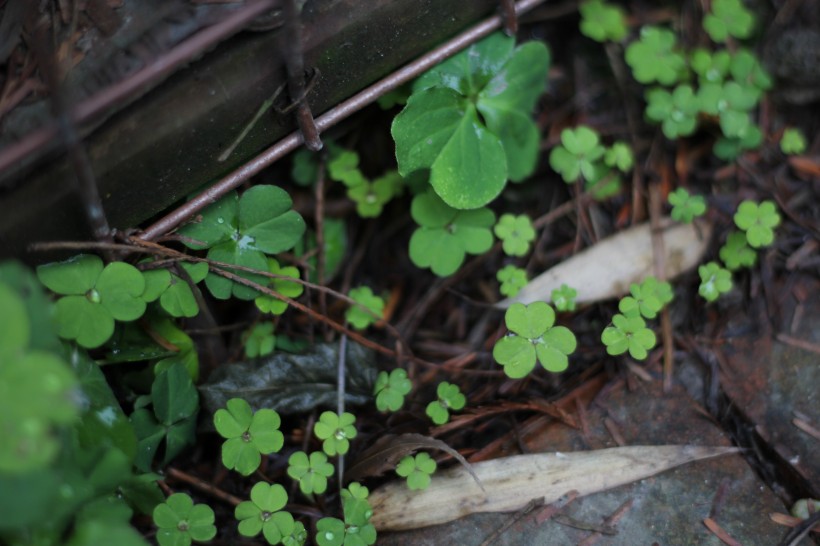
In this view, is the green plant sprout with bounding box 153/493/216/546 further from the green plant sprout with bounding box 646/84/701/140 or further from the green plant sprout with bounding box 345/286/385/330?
the green plant sprout with bounding box 646/84/701/140

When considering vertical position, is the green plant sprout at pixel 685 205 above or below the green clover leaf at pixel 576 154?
below

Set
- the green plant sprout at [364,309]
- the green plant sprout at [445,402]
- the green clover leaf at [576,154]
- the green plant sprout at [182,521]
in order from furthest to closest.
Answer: the green clover leaf at [576,154], the green plant sprout at [364,309], the green plant sprout at [445,402], the green plant sprout at [182,521]

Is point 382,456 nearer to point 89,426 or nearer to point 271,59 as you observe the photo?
point 89,426

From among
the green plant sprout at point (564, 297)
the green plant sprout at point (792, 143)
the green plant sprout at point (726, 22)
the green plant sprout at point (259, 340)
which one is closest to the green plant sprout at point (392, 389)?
the green plant sprout at point (259, 340)

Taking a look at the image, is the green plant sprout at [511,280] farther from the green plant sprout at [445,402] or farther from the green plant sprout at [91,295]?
the green plant sprout at [91,295]

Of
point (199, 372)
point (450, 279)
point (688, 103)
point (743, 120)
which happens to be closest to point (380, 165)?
point (450, 279)

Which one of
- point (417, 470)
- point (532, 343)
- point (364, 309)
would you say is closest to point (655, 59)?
point (532, 343)
